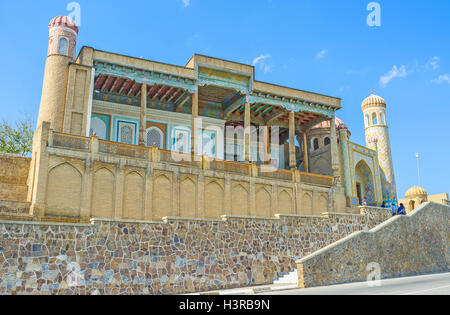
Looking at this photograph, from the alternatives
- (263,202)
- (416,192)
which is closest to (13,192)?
(263,202)

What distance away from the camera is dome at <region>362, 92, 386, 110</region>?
1628 inches

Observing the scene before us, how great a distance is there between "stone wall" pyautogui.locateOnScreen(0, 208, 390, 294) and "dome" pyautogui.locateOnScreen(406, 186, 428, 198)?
18065 mm

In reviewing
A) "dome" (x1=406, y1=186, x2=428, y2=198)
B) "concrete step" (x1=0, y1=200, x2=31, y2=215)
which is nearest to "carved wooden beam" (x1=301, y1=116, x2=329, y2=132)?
"dome" (x1=406, y1=186, x2=428, y2=198)

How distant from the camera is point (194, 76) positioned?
22984 mm

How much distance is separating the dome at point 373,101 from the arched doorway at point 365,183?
406 inches

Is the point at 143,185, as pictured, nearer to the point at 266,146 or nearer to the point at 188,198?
the point at 188,198

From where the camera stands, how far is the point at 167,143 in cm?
2541

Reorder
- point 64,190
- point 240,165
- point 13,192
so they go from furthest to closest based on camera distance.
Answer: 1. point 240,165
2. point 64,190
3. point 13,192

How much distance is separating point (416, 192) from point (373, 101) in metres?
12.0

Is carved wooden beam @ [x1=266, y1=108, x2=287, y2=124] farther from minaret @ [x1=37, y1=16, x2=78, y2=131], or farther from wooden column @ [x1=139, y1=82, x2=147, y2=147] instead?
minaret @ [x1=37, y1=16, x2=78, y2=131]

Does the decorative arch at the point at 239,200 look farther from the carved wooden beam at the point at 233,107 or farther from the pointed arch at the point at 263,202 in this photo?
the carved wooden beam at the point at 233,107

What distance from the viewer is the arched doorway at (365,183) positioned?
33.5 m

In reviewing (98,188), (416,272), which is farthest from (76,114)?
(416,272)

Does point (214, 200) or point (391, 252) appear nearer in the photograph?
point (391, 252)
